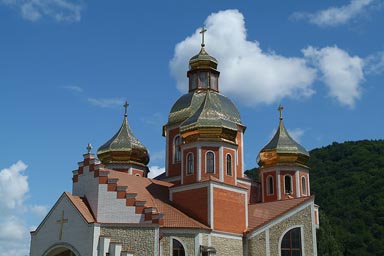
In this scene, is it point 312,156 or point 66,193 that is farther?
point 312,156

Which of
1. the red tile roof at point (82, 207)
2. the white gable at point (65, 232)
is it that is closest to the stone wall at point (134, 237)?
the white gable at point (65, 232)

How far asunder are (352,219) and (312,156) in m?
16.4

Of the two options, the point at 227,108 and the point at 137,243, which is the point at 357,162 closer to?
the point at 227,108

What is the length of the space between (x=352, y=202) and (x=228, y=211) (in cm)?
2859

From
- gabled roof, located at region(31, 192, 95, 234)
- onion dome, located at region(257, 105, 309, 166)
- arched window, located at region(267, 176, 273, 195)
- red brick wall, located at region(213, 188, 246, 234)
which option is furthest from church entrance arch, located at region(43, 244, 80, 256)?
onion dome, located at region(257, 105, 309, 166)

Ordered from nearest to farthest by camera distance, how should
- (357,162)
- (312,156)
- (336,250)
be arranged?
(336,250) < (357,162) < (312,156)

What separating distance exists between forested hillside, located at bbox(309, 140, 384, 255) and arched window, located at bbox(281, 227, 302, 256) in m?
15.8

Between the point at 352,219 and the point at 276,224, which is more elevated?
the point at 352,219

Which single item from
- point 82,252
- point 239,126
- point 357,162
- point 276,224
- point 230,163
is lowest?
point 82,252

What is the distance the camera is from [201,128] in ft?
83.1

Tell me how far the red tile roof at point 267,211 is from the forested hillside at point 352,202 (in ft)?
49.6

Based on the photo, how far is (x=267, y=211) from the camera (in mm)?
26234

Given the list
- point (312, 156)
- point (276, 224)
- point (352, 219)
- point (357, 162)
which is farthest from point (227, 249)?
point (312, 156)

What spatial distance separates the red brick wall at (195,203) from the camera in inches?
948
